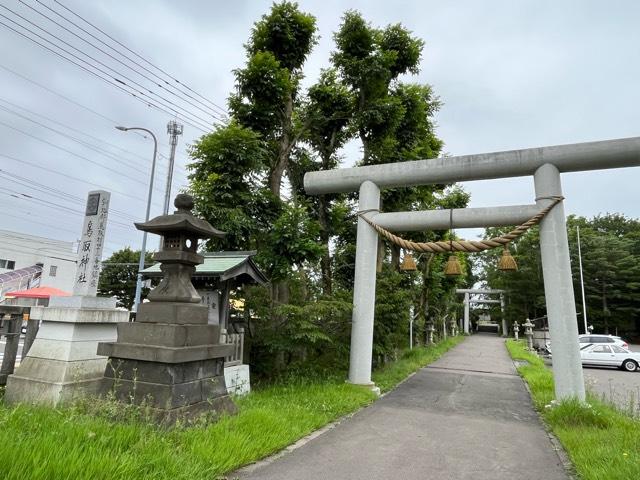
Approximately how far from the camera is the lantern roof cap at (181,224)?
5535 millimetres

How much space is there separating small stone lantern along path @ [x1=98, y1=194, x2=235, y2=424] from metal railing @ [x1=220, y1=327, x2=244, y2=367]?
175cm

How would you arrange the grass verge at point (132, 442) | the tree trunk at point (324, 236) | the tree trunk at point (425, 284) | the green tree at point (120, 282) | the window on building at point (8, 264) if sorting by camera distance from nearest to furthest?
1. the grass verge at point (132, 442)
2. the tree trunk at point (324, 236)
3. the tree trunk at point (425, 284)
4. the green tree at point (120, 282)
5. the window on building at point (8, 264)

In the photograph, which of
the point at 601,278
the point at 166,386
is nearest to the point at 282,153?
the point at 166,386

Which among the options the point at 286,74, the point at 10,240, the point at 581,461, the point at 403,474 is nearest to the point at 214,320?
the point at 403,474

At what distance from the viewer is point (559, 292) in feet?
23.2

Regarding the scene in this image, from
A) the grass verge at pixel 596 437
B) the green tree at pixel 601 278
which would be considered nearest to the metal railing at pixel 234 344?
the grass verge at pixel 596 437

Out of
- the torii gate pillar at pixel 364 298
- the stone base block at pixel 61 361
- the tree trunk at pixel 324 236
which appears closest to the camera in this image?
the stone base block at pixel 61 361

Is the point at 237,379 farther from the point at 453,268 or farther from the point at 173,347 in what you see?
the point at 453,268

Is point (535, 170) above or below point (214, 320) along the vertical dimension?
above

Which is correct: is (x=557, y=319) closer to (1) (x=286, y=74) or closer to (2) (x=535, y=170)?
(2) (x=535, y=170)

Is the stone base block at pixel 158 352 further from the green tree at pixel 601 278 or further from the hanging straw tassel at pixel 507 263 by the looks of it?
the green tree at pixel 601 278

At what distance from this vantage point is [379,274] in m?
12.8

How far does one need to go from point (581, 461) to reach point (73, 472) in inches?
208

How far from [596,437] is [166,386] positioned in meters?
5.78
